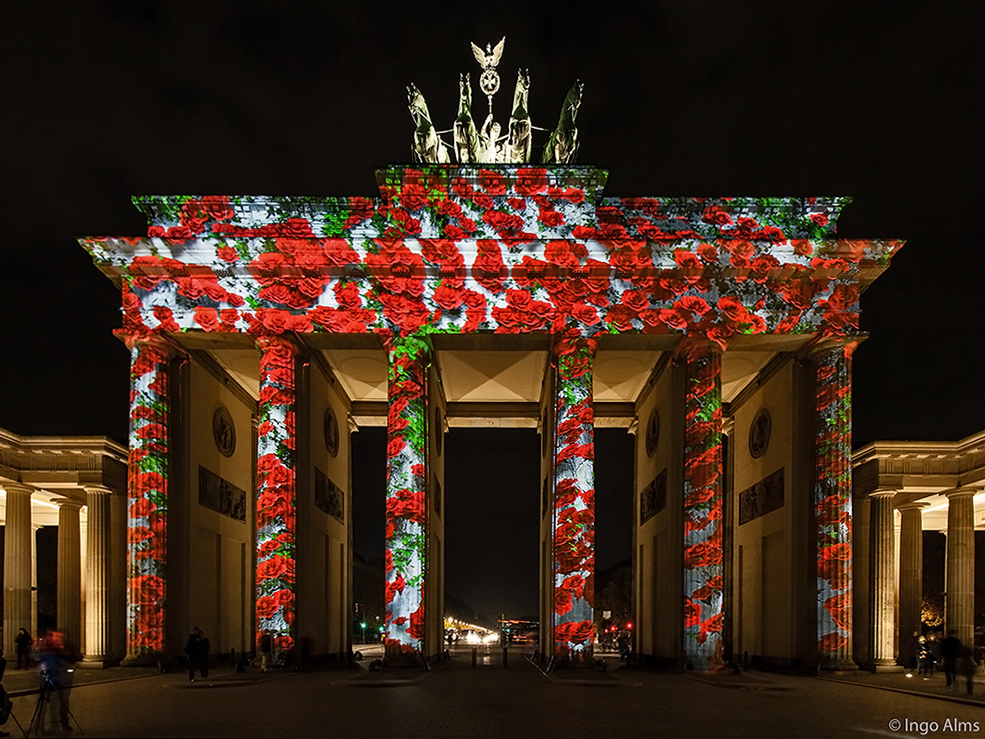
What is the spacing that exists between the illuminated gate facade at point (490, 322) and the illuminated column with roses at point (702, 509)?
0.08 meters

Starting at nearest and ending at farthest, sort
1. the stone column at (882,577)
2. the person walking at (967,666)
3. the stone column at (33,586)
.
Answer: the person walking at (967,666), the stone column at (882,577), the stone column at (33,586)

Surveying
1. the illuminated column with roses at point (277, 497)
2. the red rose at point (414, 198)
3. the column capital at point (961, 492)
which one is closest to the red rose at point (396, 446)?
the illuminated column with roses at point (277, 497)

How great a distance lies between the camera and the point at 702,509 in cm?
3253

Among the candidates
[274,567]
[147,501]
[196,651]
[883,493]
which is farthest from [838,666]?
[147,501]

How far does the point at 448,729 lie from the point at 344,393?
2947 centimetres

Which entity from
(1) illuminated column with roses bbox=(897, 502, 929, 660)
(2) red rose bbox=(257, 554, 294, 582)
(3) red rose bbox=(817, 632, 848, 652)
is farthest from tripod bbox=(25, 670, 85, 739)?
(1) illuminated column with roses bbox=(897, 502, 929, 660)

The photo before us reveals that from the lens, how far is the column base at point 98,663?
34.3 meters

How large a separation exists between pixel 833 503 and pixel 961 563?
8.69m

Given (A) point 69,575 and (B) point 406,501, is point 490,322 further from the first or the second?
(A) point 69,575

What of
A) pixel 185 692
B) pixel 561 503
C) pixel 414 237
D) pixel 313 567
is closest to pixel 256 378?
pixel 313 567

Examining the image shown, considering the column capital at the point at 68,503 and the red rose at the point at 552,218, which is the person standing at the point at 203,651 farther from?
the red rose at the point at 552,218

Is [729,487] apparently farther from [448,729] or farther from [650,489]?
[448,729]

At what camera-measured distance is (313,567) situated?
3734cm

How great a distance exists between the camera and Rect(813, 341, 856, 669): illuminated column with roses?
31.8 m
